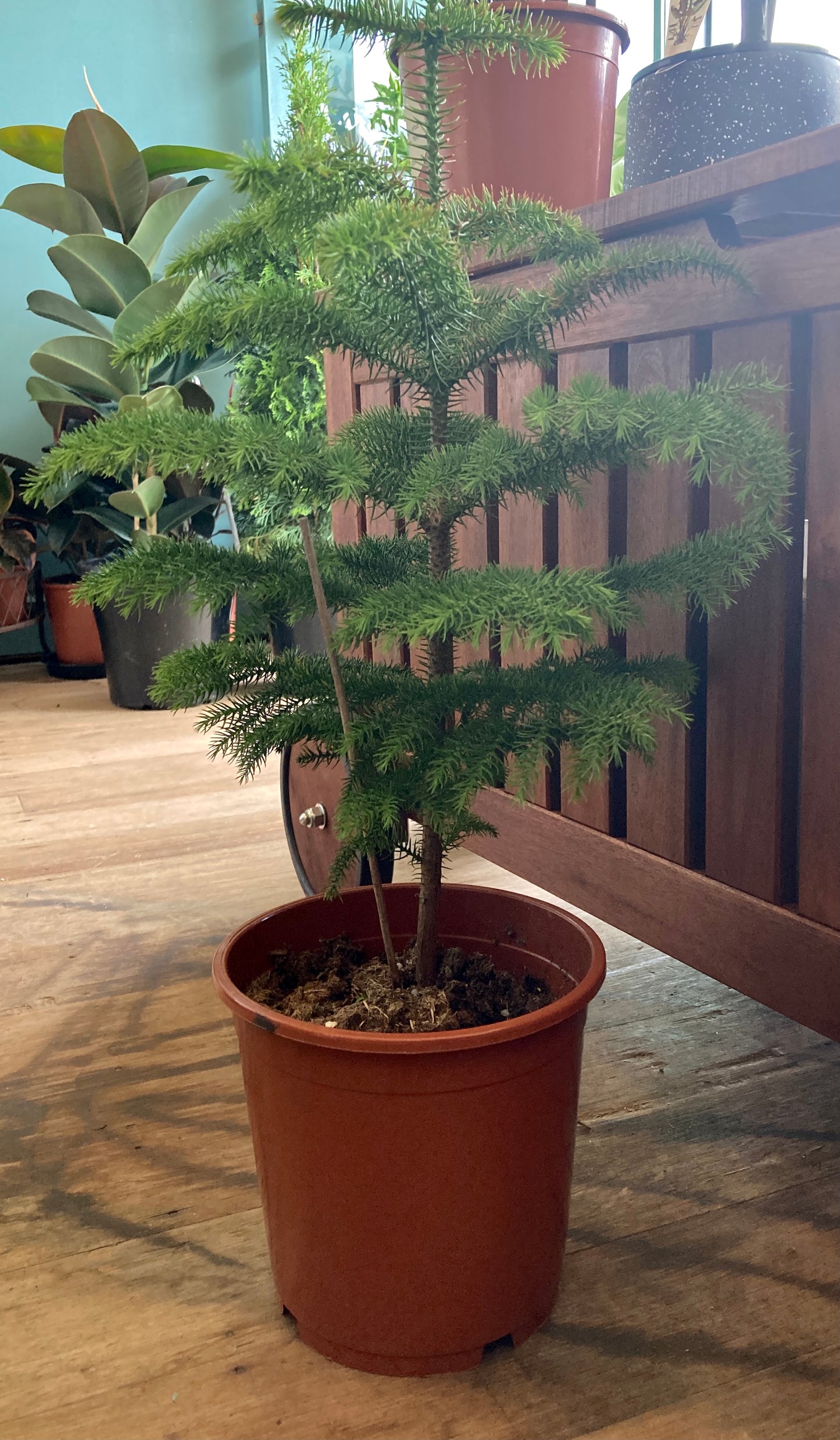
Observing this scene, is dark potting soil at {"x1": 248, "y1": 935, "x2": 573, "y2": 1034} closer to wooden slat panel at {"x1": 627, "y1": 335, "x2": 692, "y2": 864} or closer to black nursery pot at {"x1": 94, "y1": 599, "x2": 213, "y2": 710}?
wooden slat panel at {"x1": 627, "y1": 335, "x2": 692, "y2": 864}

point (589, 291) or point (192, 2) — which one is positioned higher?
point (192, 2)

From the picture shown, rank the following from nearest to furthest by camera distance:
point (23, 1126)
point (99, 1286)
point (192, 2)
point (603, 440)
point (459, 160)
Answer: point (603, 440)
point (99, 1286)
point (23, 1126)
point (459, 160)
point (192, 2)

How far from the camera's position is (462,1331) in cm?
75

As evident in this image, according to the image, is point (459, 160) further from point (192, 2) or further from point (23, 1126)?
point (192, 2)

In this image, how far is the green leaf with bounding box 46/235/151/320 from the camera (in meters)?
2.79

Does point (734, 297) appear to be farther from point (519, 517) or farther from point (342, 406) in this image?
point (342, 406)

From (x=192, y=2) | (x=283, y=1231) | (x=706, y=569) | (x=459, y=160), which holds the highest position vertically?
(x=192, y=2)

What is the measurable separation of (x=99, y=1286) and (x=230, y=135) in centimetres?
391

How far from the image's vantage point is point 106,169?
115 inches

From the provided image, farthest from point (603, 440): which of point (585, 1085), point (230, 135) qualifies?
point (230, 135)

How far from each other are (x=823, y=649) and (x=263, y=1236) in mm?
643

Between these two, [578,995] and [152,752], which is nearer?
[578,995]

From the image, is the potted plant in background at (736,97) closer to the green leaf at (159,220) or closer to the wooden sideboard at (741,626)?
the wooden sideboard at (741,626)

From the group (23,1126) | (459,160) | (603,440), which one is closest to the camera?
(603,440)
